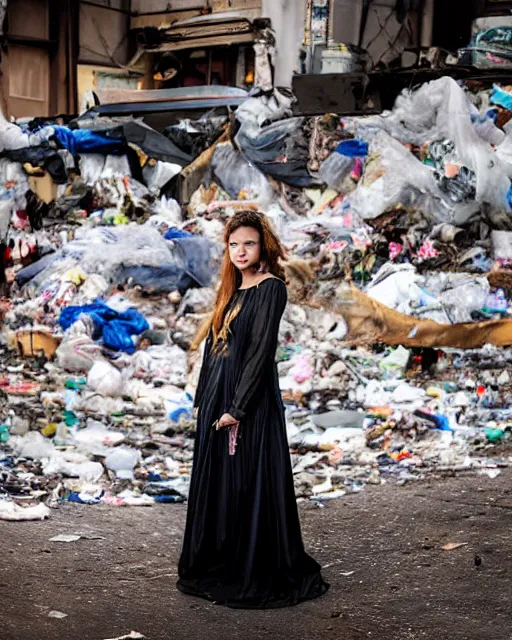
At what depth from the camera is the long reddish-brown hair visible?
3.74m

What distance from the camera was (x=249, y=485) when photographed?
12.0 feet

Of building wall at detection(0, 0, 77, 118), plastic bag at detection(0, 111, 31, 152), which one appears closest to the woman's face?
plastic bag at detection(0, 111, 31, 152)

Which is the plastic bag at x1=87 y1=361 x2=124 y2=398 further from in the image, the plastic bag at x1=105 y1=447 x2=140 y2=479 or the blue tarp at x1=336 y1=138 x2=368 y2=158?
the blue tarp at x1=336 y1=138 x2=368 y2=158

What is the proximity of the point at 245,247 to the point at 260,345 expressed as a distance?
1.23 ft

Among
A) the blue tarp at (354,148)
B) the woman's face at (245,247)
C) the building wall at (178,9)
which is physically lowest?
the woman's face at (245,247)

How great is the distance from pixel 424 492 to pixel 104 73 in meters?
12.8

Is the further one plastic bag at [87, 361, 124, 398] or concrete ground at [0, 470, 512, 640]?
plastic bag at [87, 361, 124, 398]

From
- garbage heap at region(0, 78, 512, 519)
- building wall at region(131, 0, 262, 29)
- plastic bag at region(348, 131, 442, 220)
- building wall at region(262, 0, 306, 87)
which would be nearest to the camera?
garbage heap at region(0, 78, 512, 519)

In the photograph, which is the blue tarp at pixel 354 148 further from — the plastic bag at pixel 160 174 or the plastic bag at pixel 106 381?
the plastic bag at pixel 106 381

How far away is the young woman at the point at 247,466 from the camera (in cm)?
365

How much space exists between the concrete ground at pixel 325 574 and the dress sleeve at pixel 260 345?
2.53 feet

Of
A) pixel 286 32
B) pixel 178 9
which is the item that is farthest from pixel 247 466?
pixel 178 9

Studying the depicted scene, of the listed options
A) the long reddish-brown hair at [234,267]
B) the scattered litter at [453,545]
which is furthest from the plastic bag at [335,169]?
the long reddish-brown hair at [234,267]

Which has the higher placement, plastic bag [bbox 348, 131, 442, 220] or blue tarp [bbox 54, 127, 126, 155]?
blue tarp [bbox 54, 127, 126, 155]
